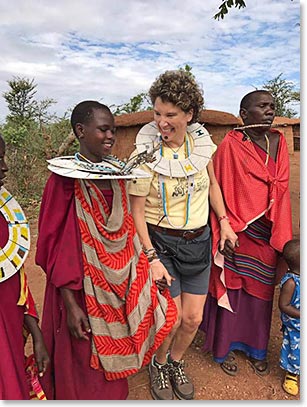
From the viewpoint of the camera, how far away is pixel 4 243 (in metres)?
1.54

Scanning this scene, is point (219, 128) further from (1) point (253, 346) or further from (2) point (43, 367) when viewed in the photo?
(2) point (43, 367)

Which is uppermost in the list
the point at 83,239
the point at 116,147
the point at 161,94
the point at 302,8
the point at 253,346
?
Result: the point at 302,8

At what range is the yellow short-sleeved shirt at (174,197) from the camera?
6.81 feet

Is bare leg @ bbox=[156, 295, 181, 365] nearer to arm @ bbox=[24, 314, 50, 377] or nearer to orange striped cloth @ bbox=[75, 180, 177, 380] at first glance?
orange striped cloth @ bbox=[75, 180, 177, 380]

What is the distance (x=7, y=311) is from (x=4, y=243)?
0.89 feet

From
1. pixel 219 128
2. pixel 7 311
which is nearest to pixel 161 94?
pixel 7 311

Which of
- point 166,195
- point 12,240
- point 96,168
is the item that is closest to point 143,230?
point 166,195

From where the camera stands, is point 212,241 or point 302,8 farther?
point 212,241

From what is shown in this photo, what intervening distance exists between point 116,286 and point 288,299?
1133mm

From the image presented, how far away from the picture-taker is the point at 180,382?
248 cm

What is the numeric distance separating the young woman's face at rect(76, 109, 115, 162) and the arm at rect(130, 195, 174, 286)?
0.39 meters

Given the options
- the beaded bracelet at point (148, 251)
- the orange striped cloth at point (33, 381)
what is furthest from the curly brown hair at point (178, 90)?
the orange striped cloth at point (33, 381)

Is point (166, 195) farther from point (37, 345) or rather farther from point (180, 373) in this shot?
point (180, 373)

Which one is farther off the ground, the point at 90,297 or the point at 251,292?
the point at 90,297
